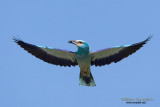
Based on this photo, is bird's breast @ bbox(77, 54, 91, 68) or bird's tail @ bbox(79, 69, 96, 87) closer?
bird's breast @ bbox(77, 54, 91, 68)

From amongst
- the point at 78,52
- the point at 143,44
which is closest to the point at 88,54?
the point at 78,52

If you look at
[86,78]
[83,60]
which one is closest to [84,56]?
[83,60]

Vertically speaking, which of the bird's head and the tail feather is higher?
the bird's head

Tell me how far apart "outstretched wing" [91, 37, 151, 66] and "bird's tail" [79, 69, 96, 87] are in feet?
1.99

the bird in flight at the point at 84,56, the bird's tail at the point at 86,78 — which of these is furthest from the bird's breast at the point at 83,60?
the bird's tail at the point at 86,78

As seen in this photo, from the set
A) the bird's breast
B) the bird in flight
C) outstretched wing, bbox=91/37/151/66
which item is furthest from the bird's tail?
outstretched wing, bbox=91/37/151/66

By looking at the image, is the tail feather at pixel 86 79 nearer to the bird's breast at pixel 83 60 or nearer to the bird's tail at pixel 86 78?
the bird's tail at pixel 86 78

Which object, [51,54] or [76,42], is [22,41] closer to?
[51,54]

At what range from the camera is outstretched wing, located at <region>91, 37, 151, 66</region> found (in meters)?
11.9

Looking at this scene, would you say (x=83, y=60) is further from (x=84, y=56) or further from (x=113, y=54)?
(x=113, y=54)

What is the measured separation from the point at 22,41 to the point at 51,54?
57.0 inches

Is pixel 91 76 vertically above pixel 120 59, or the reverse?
pixel 120 59

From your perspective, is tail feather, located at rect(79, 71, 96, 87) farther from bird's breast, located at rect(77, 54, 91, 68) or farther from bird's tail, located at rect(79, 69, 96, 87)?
bird's breast, located at rect(77, 54, 91, 68)

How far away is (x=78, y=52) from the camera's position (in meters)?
11.6
